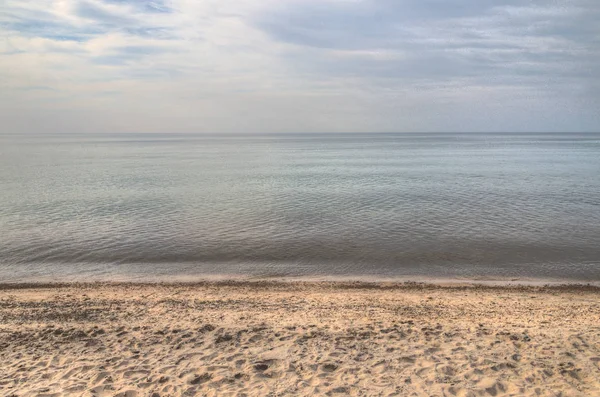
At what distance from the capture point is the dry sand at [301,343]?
8312 millimetres

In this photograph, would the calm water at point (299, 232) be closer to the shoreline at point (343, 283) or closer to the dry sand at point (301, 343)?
the shoreline at point (343, 283)

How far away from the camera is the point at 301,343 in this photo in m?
10.1

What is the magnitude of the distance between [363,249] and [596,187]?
3481 cm

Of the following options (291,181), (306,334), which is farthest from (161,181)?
(306,334)

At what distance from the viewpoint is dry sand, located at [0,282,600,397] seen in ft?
27.3

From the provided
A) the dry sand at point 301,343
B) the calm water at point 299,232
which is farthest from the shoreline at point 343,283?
the dry sand at point 301,343

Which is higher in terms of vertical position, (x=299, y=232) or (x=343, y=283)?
(x=299, y=232)

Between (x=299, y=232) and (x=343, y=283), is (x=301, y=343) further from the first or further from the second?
(x=299, y=232)

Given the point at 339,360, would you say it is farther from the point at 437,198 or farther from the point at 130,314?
the point at 437,198

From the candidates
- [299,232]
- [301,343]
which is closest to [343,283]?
[301,343]

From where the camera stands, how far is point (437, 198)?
36.0 meters

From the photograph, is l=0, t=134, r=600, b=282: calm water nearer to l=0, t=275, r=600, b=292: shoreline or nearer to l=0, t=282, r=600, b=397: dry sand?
l=0, t=275, r=600, b=292: shoreline

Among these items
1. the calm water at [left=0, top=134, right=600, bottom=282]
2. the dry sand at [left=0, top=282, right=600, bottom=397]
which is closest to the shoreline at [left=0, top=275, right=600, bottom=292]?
the calm water at [left=0, top=134, right=600, bottom=282]

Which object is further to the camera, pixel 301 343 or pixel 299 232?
pixel 299 232
